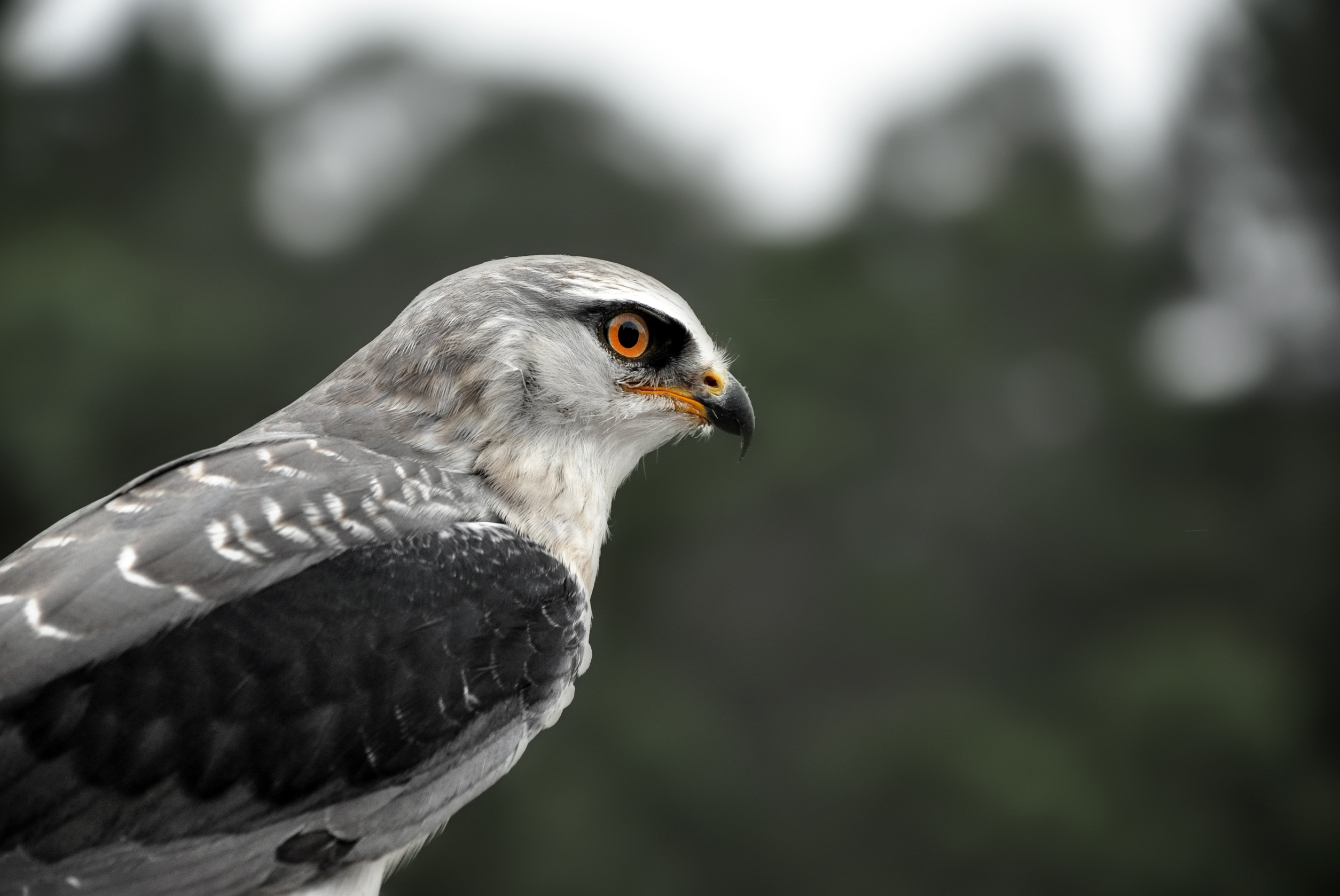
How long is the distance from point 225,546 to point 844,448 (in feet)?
59.9

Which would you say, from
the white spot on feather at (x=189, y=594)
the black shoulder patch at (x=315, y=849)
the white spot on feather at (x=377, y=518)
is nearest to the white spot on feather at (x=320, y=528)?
the white spot on feather at (x=377, y=518)

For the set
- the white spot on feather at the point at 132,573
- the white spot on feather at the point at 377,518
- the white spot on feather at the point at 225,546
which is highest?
the white spot on feather at the point at 377,518

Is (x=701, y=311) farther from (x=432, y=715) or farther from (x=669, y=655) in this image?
(x=432, y=715)

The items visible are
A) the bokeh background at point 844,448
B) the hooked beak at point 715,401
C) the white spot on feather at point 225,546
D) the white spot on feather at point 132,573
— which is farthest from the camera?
the bokeh background at point 844,448

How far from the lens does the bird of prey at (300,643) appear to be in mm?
2924

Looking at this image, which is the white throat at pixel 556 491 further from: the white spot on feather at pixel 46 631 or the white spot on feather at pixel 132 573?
the white spot on feather at pixel 46 631

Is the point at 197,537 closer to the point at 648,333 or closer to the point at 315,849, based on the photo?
the point at 315,849

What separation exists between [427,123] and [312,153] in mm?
3084

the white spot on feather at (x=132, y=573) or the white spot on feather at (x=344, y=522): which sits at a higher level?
the white spot on feather at (x=344, y=522)

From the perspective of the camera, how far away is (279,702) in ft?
10.1

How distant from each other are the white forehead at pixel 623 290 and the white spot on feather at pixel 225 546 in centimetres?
141

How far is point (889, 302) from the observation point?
909 inches

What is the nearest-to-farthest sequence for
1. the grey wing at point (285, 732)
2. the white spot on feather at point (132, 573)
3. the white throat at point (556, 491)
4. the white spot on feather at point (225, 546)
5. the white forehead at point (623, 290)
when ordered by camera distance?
1. the grey wing at point (285, 732)
2. the white spot on feather at point (132, 573)
3. the white spot on feather at point (225, 546)
4. the white throat at point (556, 491)
5. the white forehead at point (623, 290)

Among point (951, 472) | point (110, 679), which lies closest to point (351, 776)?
point (110, 679)
